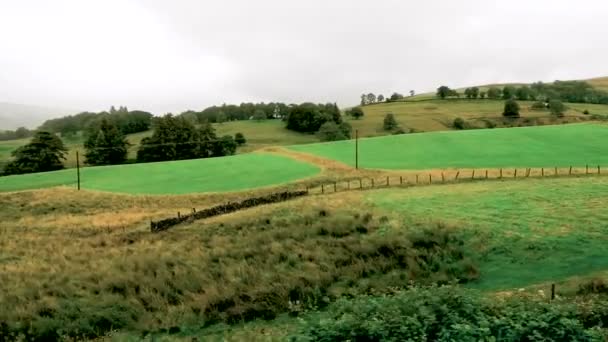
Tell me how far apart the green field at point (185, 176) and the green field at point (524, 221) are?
1577 centimetres

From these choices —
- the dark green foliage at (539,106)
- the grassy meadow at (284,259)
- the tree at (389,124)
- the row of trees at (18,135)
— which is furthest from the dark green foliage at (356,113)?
the row of trees at (18,135)

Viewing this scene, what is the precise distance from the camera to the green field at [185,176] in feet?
159

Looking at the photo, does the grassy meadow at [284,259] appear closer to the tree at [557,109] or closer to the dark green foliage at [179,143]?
the dark green foliage at [179,143]

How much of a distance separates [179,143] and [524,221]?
71684mm

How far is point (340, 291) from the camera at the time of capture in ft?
59.7

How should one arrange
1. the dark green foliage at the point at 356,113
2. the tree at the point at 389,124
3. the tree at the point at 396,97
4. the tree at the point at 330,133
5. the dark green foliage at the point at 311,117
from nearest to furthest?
the tree at the point at 330,133 < the tree at the point at 389,124 < the dark green foliage at the point at 311,117 < the dark green foliage at the point at 356,113 < the tree at the point at 396,97

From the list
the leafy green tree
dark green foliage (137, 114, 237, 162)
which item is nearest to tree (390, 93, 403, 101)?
the leafy green tree

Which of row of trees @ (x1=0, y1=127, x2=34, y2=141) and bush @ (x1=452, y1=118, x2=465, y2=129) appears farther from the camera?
row of trees @ (x1=0, y1=127, x2=34, y2=141)

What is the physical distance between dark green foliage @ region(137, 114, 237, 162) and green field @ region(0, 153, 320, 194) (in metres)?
23.2

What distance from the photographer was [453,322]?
10.1 metres

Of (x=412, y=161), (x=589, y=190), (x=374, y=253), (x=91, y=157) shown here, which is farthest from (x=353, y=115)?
(x=374, y=253)

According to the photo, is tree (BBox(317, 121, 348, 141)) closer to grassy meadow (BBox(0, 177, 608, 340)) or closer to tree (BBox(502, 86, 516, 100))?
tree (BBox(502, 86, 516, 100))

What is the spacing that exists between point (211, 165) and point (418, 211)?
34.8m

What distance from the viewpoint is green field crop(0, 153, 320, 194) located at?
48.3 m
